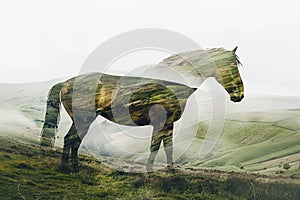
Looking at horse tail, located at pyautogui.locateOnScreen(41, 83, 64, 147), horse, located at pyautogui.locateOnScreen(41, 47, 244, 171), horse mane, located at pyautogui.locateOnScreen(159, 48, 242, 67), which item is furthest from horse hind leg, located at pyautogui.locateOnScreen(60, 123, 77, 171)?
horse mane, located at pyautogui.locateOnScreen(159, 48, 242, 67)

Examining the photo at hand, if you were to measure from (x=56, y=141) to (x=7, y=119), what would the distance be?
207 cm

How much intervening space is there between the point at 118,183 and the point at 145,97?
238 cm

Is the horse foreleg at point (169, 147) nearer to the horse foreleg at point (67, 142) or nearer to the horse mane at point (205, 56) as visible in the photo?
the horse mane at point (205, 56)

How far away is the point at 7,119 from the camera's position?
38.6 feet

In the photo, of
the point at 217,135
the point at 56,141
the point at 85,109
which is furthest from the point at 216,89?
the point at 56,141

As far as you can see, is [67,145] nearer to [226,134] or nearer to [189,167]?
[189,167]

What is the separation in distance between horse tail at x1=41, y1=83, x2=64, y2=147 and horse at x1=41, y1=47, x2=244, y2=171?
0.12m

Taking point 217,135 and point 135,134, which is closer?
point 135,134

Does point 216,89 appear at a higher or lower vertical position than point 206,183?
higher

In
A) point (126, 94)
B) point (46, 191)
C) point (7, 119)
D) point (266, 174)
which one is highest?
point (126, 94)

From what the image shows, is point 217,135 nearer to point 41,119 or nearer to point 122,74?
point 122,74

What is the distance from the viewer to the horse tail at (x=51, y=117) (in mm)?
10891

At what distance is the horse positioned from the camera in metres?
9.93

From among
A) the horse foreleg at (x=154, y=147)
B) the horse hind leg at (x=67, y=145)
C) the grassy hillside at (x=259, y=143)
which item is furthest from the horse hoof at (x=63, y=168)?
the grassy hillside at (x=259, y=143)
